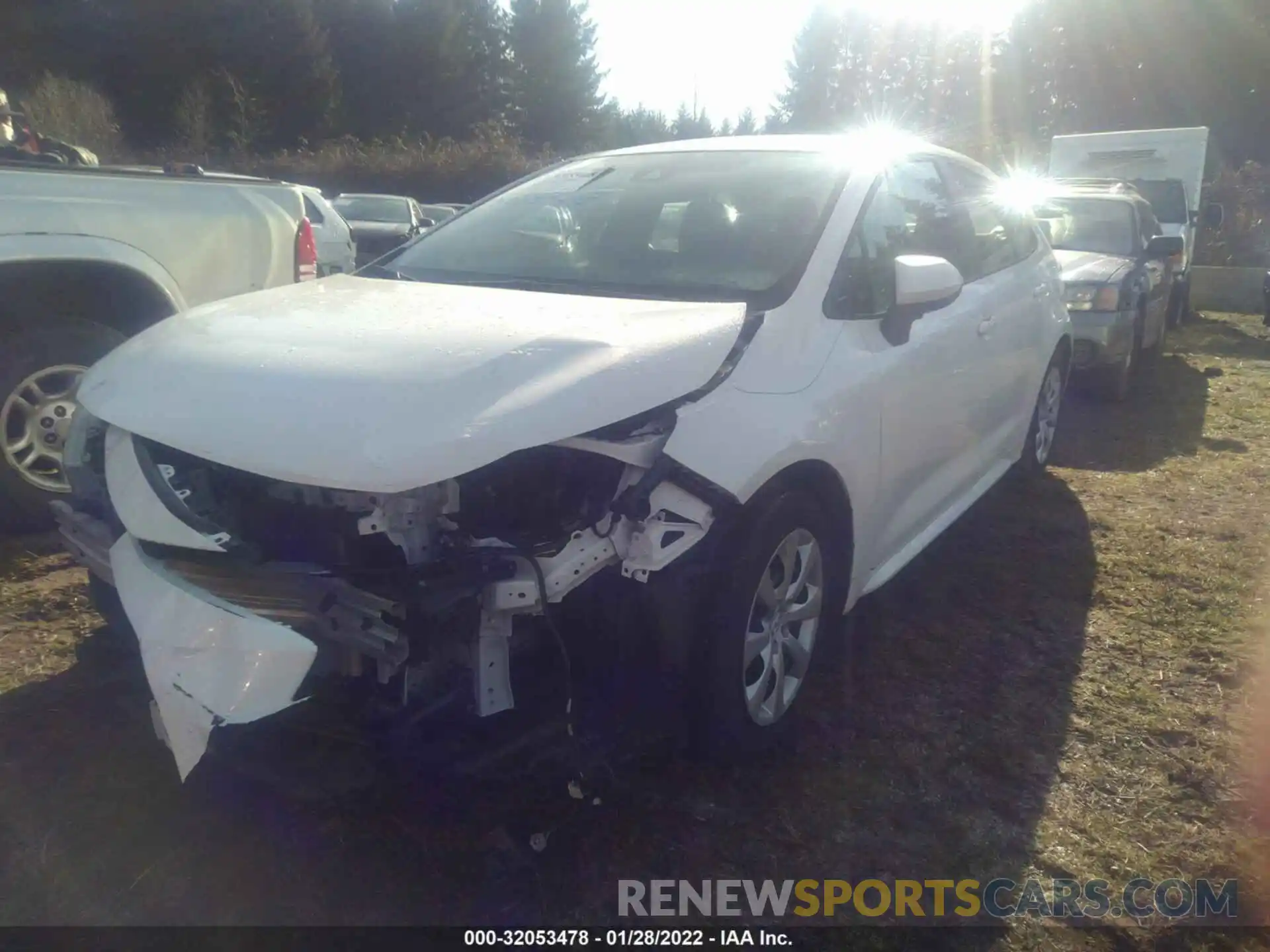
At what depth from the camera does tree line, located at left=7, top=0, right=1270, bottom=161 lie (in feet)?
106

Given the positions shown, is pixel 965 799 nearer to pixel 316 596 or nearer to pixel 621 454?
pixel 621 454

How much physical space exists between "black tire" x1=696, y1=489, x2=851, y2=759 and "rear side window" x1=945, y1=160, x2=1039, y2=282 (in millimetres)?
1822

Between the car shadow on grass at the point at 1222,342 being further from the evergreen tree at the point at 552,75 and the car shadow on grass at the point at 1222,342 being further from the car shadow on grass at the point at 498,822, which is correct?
the evergreen tree at the point at 552,75

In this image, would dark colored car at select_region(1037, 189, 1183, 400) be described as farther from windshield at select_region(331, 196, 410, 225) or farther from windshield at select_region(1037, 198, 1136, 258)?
windshield at select_region(331, 196, 410, 225)

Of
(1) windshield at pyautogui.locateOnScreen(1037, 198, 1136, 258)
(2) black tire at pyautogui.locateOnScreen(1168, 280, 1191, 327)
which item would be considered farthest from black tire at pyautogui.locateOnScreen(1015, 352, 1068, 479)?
(2) black tire at pyautogui.locateOnScreen(1168, 280, 1191, 327)

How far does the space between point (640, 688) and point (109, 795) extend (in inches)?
58.1

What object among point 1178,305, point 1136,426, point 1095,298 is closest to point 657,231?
point 1136,426

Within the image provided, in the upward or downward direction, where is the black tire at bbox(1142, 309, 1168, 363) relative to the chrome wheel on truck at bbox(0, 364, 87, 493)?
downward

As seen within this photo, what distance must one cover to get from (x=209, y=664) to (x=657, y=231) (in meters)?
2.09

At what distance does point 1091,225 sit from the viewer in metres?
8.96

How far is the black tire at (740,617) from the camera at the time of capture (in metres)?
2.54

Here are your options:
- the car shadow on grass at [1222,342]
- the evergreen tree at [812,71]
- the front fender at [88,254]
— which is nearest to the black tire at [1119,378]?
the car shadow on grass at [1222,342]

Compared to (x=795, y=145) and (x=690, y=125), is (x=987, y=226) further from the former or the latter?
(x=690, y=125)

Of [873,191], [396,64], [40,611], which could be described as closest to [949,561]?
[873,191]
